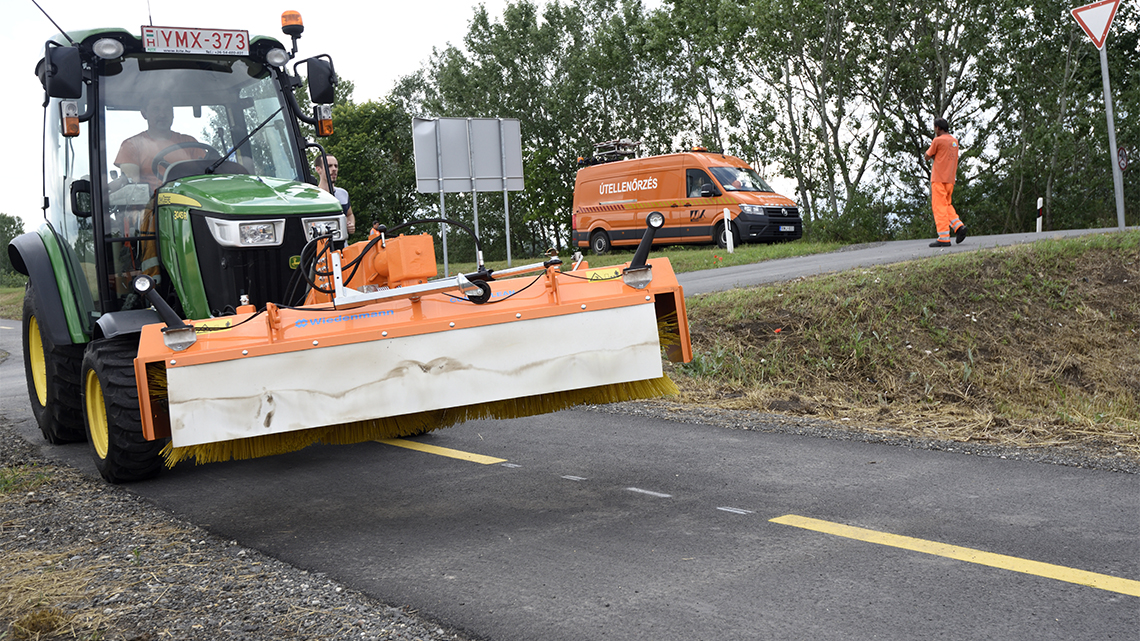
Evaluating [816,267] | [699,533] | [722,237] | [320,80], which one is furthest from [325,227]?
[722,237]

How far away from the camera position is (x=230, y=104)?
21.3 feet

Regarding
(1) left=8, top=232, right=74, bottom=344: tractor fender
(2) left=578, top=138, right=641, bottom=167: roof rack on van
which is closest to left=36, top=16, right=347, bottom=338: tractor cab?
(1) left=8, top=232, right=74, bottom=344: tractor fender

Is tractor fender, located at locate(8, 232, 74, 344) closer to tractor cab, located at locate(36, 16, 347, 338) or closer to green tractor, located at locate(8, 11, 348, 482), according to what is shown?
green tractor, located at locate(8, 11, 348, 482)

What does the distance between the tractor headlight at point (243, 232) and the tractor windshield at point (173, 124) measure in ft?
2.44

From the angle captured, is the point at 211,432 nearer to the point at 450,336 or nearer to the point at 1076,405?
the point at 450,336

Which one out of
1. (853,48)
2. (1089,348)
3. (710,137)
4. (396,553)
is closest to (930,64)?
(853,48)

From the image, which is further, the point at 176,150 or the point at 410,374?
the point at 176,150

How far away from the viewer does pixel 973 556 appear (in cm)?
388

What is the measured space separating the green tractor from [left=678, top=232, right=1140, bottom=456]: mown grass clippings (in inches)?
145

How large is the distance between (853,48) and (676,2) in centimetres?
913

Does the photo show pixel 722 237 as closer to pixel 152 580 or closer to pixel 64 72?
pixel 64 72

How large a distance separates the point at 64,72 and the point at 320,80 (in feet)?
4.97

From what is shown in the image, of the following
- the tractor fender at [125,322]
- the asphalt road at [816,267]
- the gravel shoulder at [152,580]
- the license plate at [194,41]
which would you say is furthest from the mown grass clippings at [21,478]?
the asphalt road at [816,267]

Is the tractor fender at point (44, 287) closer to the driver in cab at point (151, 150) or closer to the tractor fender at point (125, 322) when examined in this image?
the driver in cab at point (151, 150)
